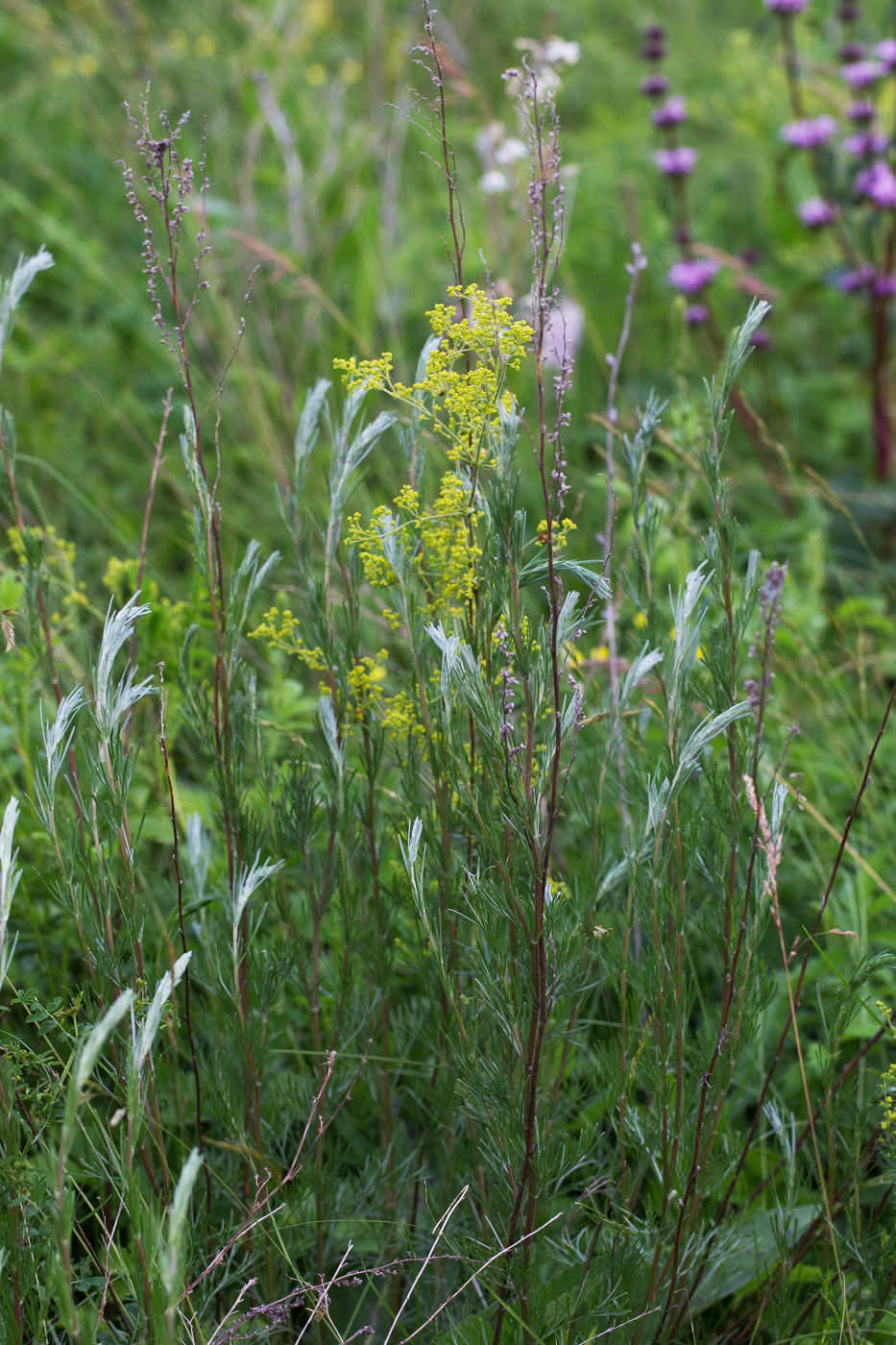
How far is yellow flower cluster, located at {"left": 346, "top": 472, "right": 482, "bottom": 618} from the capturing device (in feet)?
3.82

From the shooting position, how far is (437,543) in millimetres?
1246

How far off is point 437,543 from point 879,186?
7.68 feet

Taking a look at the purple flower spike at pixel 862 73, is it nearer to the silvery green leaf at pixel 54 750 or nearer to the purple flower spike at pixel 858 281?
the purple flower spike at pixel 858 281

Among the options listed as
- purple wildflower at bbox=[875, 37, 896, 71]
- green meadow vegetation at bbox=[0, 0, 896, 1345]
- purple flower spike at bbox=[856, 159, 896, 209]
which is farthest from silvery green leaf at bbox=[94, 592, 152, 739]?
purple wildflower at bbox=[875, 37, 896, 71]

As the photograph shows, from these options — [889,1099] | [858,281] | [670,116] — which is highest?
[670,116]

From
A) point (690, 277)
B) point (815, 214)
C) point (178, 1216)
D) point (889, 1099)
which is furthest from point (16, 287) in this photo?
point (815, 214)

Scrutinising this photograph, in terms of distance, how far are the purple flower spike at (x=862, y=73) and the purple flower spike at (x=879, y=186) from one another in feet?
0.71

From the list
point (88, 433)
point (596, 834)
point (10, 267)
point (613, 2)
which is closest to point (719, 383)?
point (596, 834)

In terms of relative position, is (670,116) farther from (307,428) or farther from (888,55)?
(307,428)

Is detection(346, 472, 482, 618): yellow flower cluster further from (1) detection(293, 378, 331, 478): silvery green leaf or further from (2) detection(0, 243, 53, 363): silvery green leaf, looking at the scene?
(2) detection(0, 243, 53, 363): silvery green leaf

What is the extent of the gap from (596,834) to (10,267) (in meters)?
3.35

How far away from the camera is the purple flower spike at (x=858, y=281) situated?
307cm

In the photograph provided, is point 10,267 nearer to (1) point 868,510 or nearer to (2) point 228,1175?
(1) point 868,510

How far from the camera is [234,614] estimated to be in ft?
4.06
